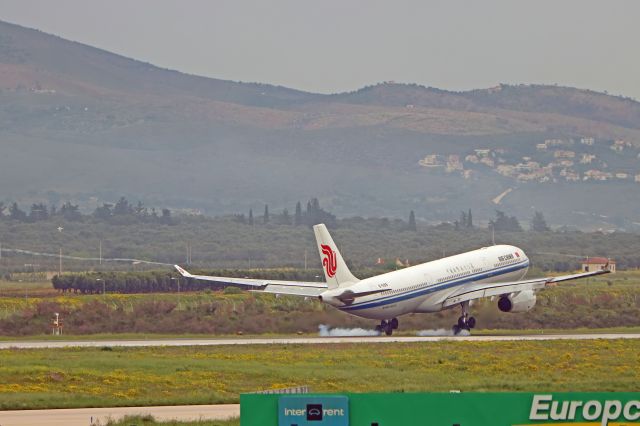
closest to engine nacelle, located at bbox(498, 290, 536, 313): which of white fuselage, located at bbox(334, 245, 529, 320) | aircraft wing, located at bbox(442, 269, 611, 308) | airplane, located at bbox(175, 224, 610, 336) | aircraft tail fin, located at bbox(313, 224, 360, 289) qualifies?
airplane, located at bbox(175, 224, 610, 336)

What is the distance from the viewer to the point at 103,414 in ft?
143

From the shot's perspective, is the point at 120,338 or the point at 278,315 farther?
the point at 278,315

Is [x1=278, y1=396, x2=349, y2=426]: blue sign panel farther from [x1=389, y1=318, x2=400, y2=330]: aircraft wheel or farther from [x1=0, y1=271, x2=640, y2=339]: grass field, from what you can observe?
[x1=0, y1=271, x2=640, y2=339]: grass field

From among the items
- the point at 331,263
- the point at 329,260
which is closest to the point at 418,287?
the point at 331,263

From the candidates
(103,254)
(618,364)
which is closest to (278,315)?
(618,364)

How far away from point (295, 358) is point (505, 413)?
38819 mm

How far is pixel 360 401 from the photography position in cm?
2364

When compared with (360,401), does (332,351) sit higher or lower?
lower

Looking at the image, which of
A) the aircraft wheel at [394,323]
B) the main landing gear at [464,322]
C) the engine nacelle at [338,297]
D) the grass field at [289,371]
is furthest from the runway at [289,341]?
the grass field at [289,371]

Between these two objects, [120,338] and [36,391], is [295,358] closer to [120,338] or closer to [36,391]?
[36,391]

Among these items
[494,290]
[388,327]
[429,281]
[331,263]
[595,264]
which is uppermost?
[331,263]

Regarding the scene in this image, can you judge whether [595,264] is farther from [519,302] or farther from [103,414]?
[103,414]

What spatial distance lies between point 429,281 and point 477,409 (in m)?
58.3

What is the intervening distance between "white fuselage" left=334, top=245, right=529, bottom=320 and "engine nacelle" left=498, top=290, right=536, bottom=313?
2609mm
